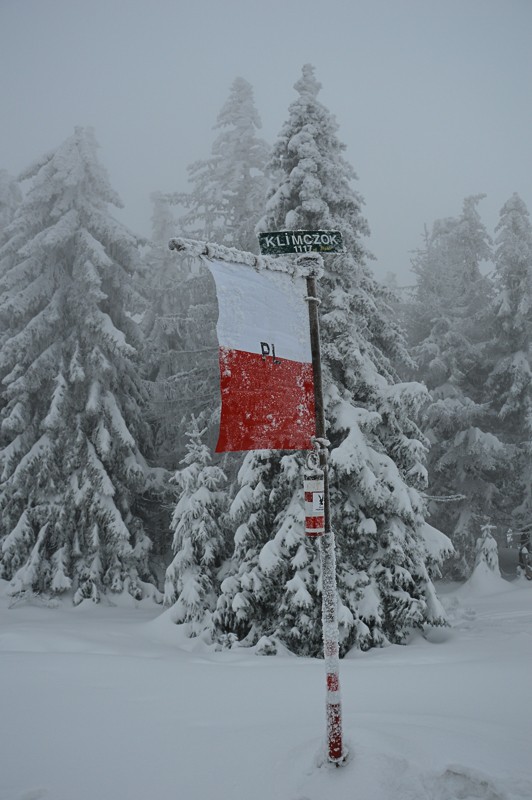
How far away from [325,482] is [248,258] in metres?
2.46

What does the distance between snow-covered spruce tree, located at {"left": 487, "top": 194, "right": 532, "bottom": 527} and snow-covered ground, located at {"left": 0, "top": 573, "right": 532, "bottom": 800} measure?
36.4ft

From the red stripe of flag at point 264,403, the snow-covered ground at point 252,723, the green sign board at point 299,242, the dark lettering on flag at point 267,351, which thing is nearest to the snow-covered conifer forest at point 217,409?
the snow-covered ground at point 252,723

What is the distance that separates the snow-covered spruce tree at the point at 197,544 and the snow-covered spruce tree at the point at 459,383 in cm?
948

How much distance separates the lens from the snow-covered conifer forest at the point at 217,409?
37.8 feet

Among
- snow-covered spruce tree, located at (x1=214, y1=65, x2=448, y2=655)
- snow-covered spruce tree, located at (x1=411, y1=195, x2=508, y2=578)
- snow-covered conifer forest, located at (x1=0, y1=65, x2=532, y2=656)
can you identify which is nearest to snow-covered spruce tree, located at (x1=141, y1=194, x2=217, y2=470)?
snow-covered conifer forest, located at (x1=0, y1=65, x2=532, y2=656)

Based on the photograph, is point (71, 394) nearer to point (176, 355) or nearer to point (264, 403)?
point (176, 355)

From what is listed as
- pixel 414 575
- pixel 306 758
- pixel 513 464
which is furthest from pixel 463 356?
pixel 306 758

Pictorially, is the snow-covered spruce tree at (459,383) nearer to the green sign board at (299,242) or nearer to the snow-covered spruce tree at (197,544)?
the snow-covered spruce tree at (197,544)

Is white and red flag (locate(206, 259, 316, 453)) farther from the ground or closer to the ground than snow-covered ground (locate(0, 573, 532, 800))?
farther from the ground

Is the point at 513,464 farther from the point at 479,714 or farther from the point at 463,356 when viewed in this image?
the point at 479,714

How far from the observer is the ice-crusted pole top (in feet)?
16.3

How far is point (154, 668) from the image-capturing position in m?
8.80

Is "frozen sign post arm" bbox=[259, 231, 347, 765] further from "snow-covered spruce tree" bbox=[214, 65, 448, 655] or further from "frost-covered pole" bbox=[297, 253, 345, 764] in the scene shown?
"snow-covered spruce tree" bbox=[214, 65, 448, 655]

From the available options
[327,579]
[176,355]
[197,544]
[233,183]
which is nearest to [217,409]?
[176,355]
